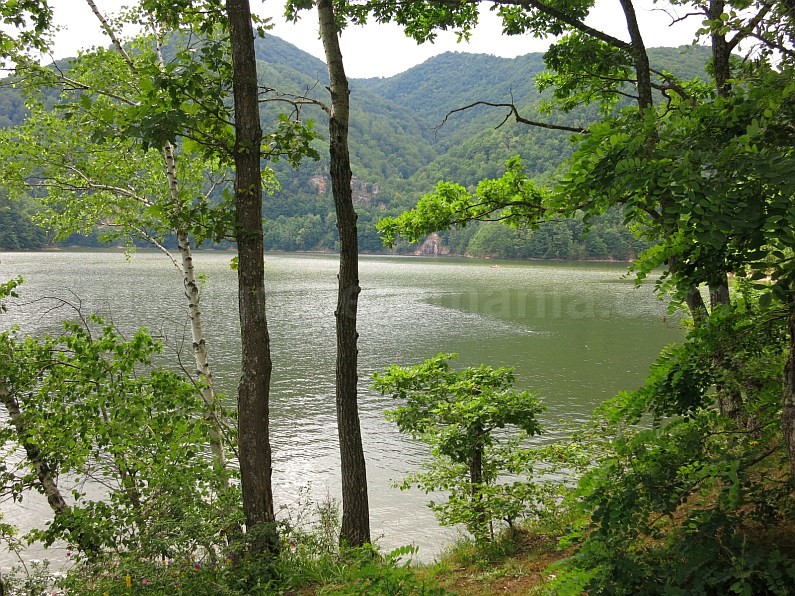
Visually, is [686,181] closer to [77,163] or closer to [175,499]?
[175,499]

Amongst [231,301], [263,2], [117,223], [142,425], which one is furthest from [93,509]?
[231,301]

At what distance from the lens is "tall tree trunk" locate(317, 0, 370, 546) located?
204 inches

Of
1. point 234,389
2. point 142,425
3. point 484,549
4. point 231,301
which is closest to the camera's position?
point 484,549

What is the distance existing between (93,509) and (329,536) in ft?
9.04

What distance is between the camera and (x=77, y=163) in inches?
357

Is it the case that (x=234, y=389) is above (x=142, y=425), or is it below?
below

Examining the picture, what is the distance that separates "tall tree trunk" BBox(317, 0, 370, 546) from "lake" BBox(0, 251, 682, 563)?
0.67m

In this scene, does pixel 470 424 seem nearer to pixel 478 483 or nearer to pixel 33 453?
pixel 478 483

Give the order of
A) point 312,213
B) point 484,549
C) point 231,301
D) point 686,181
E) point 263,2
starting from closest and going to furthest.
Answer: point 686,181 → point 263,2 → point 484,549 → point 231,301 → point 312,213

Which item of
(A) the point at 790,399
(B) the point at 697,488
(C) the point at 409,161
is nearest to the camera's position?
(A) the point at 790,399

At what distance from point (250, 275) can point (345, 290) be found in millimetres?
1014

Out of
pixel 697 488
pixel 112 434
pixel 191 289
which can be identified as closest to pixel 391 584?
pixel 697 488

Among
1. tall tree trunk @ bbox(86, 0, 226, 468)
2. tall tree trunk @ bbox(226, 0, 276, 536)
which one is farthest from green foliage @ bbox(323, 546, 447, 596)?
tall tree trunk @ bbox(86, 0, 226, 468)

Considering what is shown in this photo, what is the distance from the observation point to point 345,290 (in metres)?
5.50
